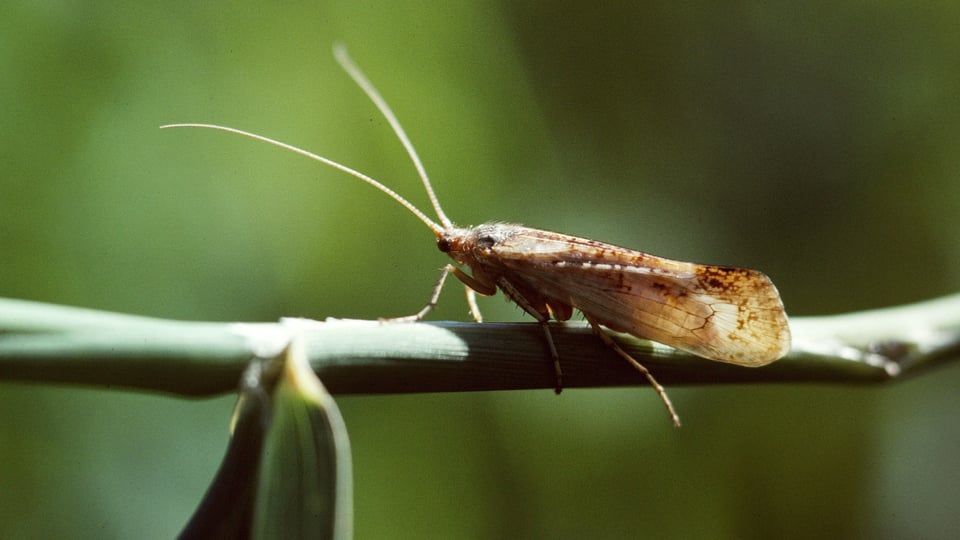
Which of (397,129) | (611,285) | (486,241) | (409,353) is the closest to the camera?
(409,353)

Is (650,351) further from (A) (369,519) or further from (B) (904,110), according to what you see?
(B) (904,110)

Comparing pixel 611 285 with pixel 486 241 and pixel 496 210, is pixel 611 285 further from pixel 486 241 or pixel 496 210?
pixel 496 210

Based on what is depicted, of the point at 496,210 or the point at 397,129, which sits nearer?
the point at 397,129

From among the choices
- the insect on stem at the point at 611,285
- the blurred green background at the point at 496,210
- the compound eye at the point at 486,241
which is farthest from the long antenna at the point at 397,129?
the blurred green background at the point at 496,210

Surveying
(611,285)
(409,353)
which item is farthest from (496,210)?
(409,353)

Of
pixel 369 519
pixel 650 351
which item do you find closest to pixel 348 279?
pixel 369 519

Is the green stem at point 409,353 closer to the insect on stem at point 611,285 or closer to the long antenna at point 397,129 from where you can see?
the insect on stem at point 611,285

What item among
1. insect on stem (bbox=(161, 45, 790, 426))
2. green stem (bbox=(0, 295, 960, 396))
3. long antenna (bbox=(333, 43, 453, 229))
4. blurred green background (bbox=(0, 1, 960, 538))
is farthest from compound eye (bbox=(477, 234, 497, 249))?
blurred green background (bbox=(0, 1, 960, 538))

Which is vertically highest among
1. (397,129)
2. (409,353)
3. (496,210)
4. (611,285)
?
(496,210)
